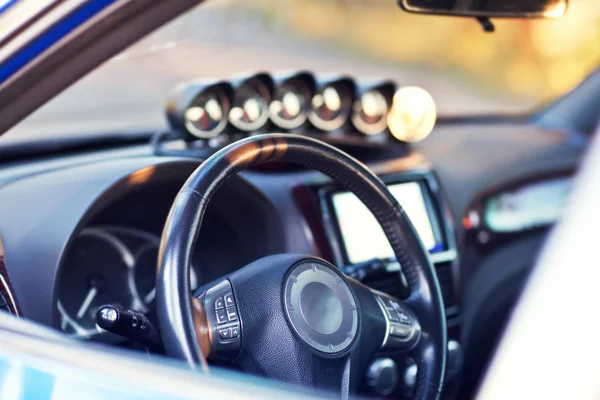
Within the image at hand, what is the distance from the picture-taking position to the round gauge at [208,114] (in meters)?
2.38

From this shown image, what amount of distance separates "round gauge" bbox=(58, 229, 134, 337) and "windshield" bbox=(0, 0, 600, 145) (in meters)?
0.35

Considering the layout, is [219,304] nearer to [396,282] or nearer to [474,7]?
[474,7]

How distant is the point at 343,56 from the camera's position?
7.21 m

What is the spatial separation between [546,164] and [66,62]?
2321mm

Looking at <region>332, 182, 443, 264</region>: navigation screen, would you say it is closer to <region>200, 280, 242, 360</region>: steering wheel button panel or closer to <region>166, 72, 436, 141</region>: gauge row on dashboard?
<region>166, 72, 436, 141</region>: gauge row on dashboard

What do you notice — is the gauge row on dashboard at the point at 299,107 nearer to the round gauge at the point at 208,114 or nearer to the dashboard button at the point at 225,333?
the round gauge at the point at 208,114

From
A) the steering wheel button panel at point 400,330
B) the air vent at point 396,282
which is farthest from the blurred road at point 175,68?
the air vent at point 396,282

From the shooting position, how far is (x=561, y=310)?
65 cm

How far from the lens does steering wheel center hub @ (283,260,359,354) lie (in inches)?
58.9

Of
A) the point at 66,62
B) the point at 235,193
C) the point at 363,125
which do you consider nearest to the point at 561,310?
the point at 66,62

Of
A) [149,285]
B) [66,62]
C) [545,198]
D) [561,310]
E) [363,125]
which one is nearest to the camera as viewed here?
[561,310]

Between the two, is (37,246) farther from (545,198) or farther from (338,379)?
(545,198)

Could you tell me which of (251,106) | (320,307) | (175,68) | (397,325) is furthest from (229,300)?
(175,68)

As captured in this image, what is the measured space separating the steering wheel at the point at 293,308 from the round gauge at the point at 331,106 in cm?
101
